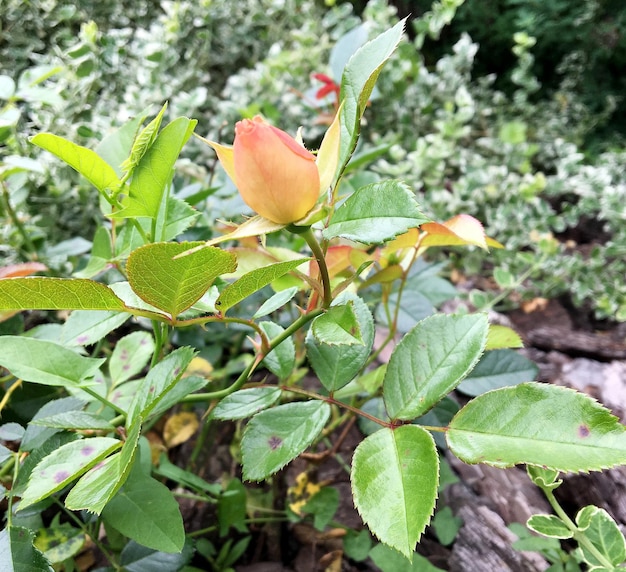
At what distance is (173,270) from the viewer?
0.29 metres

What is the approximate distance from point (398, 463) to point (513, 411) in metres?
0.09

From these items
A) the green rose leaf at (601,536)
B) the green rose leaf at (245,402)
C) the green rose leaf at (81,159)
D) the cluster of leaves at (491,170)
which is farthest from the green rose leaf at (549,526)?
the cluster of leaves at (491,170)

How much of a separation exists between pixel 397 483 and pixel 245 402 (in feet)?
0.51

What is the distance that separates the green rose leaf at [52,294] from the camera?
0.28 m

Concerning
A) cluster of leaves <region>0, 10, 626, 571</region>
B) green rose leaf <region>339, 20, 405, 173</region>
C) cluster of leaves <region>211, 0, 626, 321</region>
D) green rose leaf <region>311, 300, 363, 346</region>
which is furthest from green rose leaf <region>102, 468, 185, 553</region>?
cluster of leaves <region>211, 0, 626, 321</region>

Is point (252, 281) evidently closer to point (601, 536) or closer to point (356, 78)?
point (356, 78)

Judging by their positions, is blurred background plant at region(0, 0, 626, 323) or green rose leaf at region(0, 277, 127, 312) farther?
blurred background plant at region(0, 0, 626, 323)

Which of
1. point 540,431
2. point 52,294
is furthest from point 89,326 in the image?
point 540,431

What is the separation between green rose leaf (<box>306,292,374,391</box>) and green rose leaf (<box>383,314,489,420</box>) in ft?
0.10

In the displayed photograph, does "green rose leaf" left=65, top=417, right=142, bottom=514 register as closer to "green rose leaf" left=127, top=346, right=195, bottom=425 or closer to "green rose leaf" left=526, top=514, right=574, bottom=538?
"green rose leaf" left=127, top=346, right=195, bottom=425

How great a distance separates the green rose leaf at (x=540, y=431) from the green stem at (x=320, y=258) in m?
0.13

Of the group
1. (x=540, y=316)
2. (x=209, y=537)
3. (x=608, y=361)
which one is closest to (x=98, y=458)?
(x=209, y=537)

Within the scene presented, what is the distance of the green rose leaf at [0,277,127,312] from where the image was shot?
28 centimetres

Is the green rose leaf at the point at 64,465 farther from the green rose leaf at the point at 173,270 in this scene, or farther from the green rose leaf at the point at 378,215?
the green rose leaf at the point at 378,215
